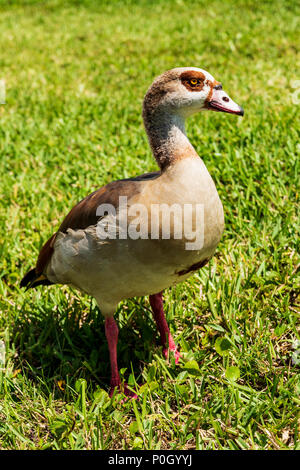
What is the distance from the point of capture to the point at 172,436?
91.6 inches

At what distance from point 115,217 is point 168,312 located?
98 centimetres

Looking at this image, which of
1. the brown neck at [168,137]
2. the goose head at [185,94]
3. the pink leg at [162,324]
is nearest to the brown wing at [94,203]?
the brown neck at [168,137]

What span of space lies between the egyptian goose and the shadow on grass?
441 mm

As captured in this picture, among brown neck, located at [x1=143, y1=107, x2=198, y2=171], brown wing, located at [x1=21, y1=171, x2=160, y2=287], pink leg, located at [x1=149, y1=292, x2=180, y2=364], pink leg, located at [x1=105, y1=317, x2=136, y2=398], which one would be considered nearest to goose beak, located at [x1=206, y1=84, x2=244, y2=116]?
brown neck, located at [x1=143, y1=107, x2=198, y2=171]

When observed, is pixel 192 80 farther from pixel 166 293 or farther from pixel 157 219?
pixel 166 293

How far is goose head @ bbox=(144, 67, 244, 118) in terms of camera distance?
2.36 metres

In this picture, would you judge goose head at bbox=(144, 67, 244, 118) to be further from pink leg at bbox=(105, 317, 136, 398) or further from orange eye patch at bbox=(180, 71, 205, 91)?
pink leg at bbox=(105, 317, 136, 398)

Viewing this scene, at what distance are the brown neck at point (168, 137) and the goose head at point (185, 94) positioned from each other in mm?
24

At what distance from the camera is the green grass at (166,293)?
2.39m

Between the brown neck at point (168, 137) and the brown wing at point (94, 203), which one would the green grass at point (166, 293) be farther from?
the brown neck at point (168, 137)
